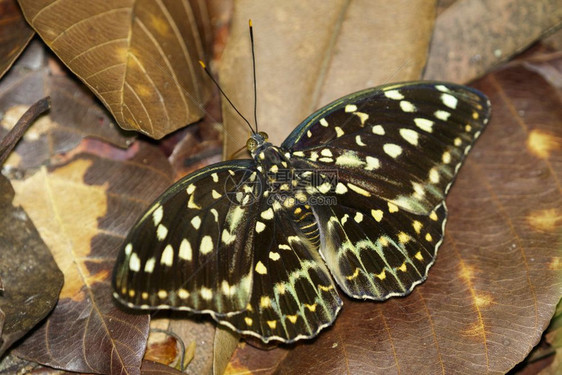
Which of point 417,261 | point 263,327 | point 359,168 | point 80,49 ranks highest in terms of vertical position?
point 80,49

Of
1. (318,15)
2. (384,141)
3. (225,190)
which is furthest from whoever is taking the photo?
(318,15)

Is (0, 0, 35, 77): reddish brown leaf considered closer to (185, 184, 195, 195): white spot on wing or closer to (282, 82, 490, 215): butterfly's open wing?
(185, 184, 195, 195): white spot on wing

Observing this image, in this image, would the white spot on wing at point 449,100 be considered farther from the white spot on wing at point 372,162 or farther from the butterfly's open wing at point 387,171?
the white spot on wing at point 372,162

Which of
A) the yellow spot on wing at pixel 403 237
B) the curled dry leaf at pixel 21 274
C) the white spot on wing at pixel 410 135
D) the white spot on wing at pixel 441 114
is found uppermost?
the white spot on wing at pixel 441 114

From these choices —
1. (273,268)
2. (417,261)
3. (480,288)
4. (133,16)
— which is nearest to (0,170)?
(133,16)

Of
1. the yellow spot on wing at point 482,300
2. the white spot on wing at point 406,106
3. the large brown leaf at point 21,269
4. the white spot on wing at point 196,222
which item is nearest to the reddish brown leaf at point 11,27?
the large brown leaf at point 21,269

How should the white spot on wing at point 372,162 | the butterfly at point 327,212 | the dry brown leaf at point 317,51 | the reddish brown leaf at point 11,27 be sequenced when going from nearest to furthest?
the butterfly at point 327,212
the white spot on wing at point 372,162
the reddish brown leaf at point 11,27
the dry brown leaf at point 317,51

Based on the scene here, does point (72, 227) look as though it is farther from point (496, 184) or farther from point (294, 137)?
point (496, 184)
